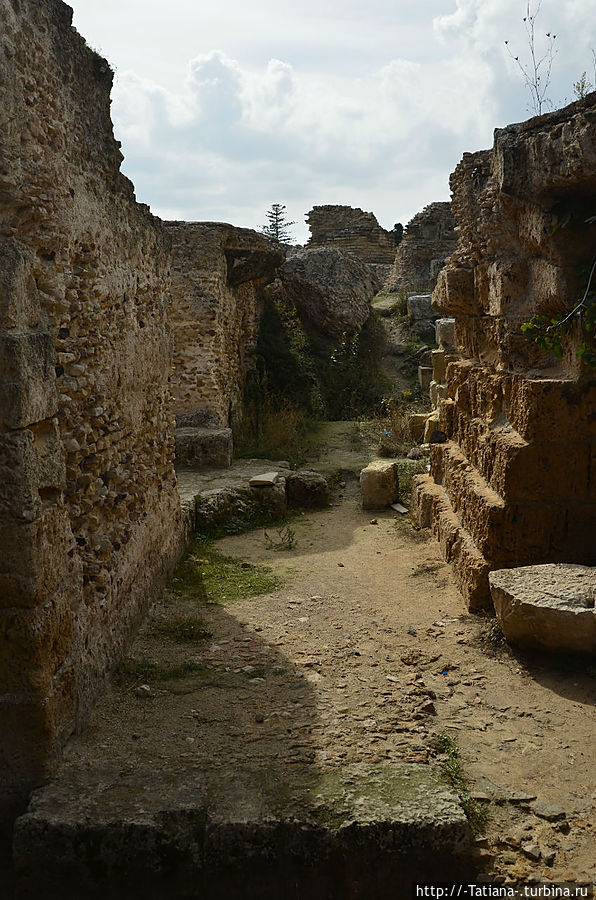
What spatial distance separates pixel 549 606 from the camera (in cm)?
384

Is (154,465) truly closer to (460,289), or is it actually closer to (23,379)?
(23,379)

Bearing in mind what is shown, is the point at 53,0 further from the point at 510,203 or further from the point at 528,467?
the point at 528,467

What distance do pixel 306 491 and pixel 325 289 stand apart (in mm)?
6243

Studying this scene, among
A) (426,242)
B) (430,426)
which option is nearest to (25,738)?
(430,426)

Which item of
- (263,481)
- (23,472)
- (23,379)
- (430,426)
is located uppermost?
(23,379)

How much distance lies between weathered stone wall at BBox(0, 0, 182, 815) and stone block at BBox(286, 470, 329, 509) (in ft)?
11.3

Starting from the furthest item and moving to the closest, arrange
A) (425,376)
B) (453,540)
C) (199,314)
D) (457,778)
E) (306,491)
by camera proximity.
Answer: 1. (425,376)
2. (199,314)
3. (306,491)
4. (453,540)
5. (457,778)

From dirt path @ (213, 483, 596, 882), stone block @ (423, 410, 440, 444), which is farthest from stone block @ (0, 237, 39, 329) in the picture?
stone block @ (423, 410, 440, 444)

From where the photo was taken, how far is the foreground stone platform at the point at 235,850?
8.64ft

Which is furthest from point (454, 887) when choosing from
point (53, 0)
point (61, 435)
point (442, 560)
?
point (53, 0)

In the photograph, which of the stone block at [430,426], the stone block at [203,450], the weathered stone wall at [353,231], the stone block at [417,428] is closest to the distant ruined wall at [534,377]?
the stone block at [430,426]

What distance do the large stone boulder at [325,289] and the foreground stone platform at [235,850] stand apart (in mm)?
11516

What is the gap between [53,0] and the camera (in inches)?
Result: 130

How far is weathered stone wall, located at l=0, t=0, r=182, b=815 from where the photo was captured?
2904 mm
